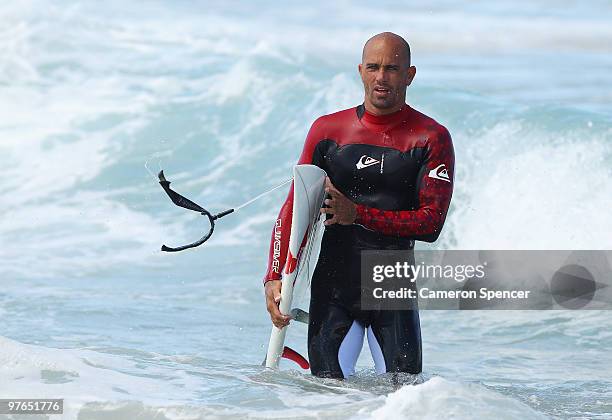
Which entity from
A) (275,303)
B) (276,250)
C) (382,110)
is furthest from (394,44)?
(275,303)

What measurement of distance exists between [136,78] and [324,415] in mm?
18467

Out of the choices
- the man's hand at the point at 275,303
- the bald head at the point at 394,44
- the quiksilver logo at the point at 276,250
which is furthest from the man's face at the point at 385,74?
the man's hand at the point at 275,303

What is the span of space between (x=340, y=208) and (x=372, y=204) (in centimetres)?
20

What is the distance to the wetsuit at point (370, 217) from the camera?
4910 millimetres

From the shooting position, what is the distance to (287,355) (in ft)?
17.1

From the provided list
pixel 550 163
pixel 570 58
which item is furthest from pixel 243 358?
pixel 570 58

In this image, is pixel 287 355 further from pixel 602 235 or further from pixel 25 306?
pixel 602 235

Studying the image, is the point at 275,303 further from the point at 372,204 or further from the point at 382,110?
the point at 382,110

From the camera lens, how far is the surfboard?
15.9 ft

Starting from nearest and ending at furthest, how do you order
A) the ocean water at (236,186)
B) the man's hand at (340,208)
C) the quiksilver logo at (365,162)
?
the man's hand at (340,208)
the quiksilver logo at (365,162)
the ocean water at (236,186)

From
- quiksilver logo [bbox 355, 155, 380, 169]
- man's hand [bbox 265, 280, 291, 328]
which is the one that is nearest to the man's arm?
quiksilver logo [bbox 355, 155, 380, 169]

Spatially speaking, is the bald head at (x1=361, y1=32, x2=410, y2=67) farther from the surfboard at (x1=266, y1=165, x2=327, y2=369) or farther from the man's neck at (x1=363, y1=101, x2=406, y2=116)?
the surfboard at (x1=266, y1=165, x2=327, y2=369)

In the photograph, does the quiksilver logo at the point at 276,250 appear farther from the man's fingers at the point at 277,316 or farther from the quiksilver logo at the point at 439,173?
the quiksilver logo at the point at 439,173

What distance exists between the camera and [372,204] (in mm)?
5000
